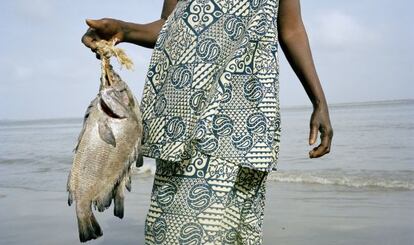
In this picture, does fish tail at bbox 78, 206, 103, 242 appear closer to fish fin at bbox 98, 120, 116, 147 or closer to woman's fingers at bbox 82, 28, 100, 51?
fish fin at bbox 98, 120, 116, 147

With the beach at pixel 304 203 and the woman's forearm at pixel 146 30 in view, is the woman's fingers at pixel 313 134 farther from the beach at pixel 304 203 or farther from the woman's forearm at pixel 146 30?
the beach at pixel 304 203

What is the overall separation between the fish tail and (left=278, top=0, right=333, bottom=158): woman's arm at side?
0.89 m

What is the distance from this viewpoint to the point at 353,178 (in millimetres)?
8539

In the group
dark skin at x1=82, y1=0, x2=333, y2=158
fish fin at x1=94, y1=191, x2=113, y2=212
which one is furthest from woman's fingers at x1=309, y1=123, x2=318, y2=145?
fish fin at x1=94, y1=191, x2=113, y2=212

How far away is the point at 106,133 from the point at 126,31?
0.47 metres

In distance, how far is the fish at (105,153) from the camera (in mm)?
1908

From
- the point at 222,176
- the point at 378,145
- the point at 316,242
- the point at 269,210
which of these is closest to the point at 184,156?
the point at 222,176

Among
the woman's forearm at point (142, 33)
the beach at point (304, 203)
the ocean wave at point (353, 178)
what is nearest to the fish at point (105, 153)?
the woman's forearm at point (142, 33)

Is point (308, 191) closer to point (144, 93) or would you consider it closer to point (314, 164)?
point (314, 164)

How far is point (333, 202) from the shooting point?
6.86 meters

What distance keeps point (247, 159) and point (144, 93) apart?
0.51 metres

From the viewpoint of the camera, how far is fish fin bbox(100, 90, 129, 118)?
1.90 m

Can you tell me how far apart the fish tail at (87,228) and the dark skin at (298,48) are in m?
0.70

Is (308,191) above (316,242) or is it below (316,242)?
below
